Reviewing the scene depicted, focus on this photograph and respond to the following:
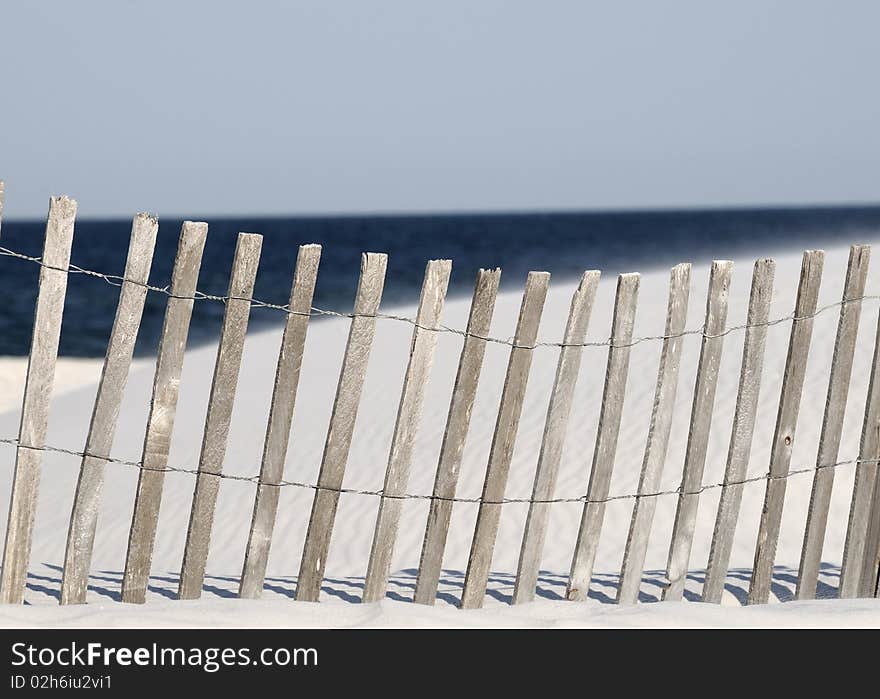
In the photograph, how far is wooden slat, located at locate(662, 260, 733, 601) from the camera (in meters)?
5.00

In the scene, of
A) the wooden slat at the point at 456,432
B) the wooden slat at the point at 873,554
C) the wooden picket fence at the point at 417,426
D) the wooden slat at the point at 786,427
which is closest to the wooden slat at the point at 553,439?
the wooden picket fence at the point at 417,426

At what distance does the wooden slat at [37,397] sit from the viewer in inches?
171

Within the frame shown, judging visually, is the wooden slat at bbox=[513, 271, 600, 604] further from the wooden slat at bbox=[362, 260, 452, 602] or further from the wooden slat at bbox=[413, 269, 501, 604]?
the wooden slat at bbox=[362, 260, 452, 602]

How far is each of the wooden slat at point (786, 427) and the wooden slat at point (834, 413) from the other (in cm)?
19

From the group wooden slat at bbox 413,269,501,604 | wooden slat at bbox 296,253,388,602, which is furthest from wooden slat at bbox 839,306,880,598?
wooden slat at bbox 296,253,388,602

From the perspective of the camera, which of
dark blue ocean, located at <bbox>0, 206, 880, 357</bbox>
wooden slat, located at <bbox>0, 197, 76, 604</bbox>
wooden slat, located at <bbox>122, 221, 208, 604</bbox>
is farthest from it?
dark blue ocean, located at <bbox>0, 206, 880, 357</bbox>

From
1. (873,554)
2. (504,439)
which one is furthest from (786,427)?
(504,439)

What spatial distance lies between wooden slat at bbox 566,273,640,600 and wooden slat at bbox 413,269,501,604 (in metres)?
0.61

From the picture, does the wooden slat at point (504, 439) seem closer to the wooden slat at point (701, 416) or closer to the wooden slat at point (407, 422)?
the wooden slat at point (407, 422)

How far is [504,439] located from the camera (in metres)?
4.78

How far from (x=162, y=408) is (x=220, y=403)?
0.25 m

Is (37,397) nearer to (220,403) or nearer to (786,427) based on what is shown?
(220,403)
